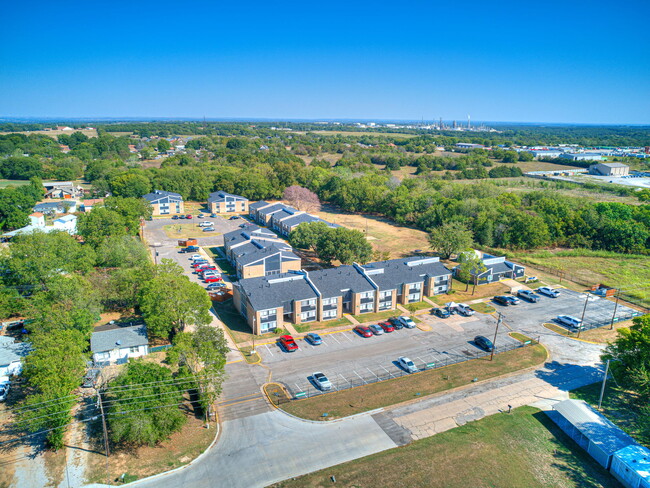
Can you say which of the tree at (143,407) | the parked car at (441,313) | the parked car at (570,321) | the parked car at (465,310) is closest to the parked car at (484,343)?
the parked car at (441,313)

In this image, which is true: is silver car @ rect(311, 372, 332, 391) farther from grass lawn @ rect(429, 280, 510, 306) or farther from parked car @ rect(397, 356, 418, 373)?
grass lawn @ rect(429, 280, 510, 306)

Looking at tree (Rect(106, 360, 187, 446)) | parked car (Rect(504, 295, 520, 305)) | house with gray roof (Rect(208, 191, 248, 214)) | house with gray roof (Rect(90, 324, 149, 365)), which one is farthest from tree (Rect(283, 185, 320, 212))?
tree (Rect(106, 360, 187, 446))

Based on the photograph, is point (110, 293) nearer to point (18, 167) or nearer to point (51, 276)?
point (51, 276)

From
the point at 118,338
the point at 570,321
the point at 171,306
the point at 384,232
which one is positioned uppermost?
the point at 171,306

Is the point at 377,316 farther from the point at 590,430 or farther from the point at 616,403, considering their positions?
Result: the point at 590,430

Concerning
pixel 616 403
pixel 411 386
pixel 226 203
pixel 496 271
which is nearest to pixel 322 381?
pixel 411 386
